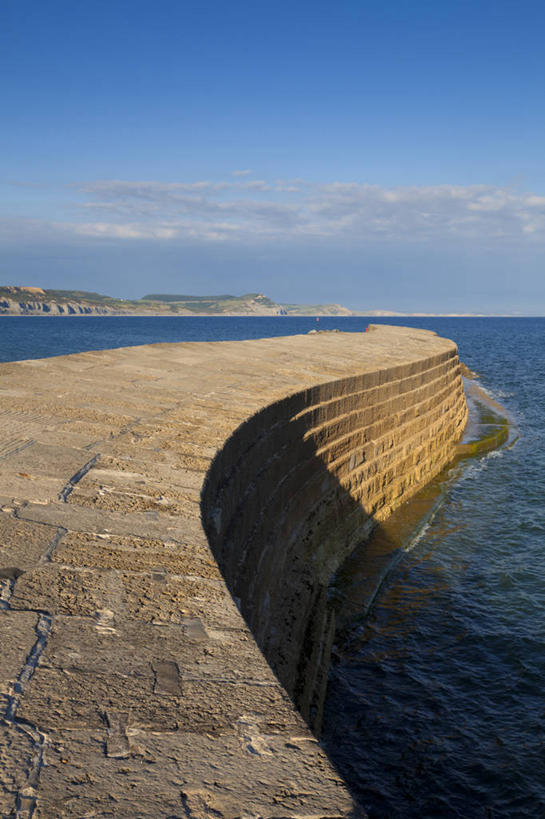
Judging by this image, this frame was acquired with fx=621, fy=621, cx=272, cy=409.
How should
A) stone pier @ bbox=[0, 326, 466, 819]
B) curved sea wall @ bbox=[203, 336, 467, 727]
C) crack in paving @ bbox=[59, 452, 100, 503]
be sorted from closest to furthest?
1. stone pier @ bbox=[0, 326, 466, 819]
2. crack in paving @ bbox=[59, 452, 100, 503]
3. curved sea wall @ bbox=[203, 336, 467, 727]

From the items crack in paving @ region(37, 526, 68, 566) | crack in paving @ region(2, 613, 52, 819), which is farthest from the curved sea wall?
crack in paving @ region(2, 613, 52, 819)

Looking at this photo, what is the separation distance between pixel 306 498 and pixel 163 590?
17.9 ft

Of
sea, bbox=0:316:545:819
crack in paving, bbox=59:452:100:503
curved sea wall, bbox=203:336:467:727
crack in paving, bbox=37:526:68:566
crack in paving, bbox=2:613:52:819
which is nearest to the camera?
crack in paving, bbox=2:613:52:819

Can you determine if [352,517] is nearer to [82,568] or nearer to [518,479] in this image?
[518,479]

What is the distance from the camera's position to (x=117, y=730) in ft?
5.39

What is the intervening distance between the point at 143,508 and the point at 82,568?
2.49 ft

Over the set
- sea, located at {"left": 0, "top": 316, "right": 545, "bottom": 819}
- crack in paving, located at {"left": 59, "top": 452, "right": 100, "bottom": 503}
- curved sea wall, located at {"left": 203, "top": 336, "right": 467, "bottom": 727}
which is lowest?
sea, located at {"left": 0, "top": 316, "right": 545, "bottom": 819}

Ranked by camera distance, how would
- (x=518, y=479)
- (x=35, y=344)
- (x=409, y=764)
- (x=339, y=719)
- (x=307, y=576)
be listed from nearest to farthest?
1. (x=409, y=764)
2. (x=339, y=719)
3. (x=307, y=576)
4. (x=518, y=479)
5. (x=35, y=344)

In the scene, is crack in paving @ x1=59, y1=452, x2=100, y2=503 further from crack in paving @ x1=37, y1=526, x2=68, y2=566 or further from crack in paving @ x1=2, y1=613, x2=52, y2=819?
crack in paving @ x1=2, y1=613, x2=52, y2=819

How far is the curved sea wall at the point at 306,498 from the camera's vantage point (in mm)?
5137

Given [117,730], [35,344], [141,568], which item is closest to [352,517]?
[141,568]

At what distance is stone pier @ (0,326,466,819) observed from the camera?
4.95ft

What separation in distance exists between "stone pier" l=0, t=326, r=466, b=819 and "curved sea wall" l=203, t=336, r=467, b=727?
0.04 meters

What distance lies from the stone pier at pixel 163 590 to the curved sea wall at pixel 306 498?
4 cm
